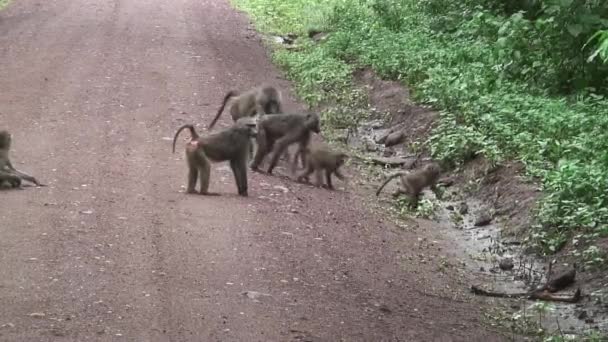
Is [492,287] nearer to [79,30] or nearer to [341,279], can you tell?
[341,279]

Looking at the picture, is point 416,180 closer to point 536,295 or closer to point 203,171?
point 203,171

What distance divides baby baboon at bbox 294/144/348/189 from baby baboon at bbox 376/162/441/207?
0.58 metres

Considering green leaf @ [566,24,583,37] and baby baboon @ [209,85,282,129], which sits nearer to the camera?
baby baboon @ [209,85,282,129]

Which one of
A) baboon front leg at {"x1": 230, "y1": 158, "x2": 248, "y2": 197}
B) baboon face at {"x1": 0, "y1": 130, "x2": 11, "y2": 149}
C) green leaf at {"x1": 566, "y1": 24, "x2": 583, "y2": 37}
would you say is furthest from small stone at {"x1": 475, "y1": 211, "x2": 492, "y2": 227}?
baboon face at {"x1": 0, "y1": 130, "x2": 11, "y2": 149}

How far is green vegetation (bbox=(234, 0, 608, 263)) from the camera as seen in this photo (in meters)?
10.2

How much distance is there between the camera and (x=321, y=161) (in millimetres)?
11906

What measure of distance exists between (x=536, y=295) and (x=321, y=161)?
12.0 feet

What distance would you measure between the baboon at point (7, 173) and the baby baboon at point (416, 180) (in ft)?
13.1

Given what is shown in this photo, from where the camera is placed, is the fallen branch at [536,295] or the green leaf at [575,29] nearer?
the fallen branch at [536,295]

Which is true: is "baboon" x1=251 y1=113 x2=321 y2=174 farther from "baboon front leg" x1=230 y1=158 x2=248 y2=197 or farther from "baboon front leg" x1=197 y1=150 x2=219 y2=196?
"baboon front leg" x1=197 y1=150 x2=219 y2=196

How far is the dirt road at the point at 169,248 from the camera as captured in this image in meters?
7.15

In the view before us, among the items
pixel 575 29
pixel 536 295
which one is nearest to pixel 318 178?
pixel 536 295

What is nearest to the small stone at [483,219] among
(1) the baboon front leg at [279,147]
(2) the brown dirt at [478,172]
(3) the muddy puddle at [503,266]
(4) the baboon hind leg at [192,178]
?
(3) the muddy puddle at [503,266]

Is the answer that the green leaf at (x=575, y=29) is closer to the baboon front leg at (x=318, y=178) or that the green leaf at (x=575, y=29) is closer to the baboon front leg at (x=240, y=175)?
the baboon front leg at (x=318, y=178)
